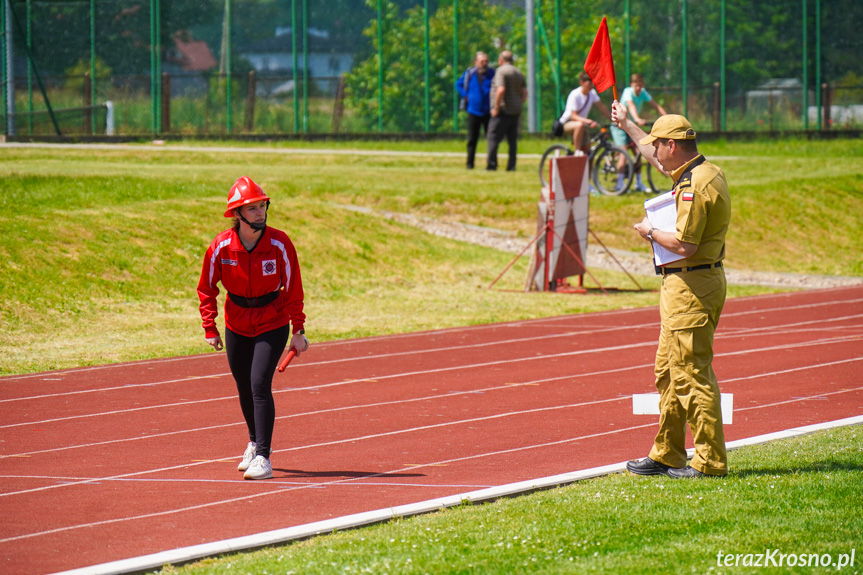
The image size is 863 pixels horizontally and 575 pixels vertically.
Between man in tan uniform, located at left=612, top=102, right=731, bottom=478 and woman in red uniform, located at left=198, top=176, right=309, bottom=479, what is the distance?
7.22ft

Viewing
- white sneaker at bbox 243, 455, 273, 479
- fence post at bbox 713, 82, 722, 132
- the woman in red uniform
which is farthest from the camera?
fence post at bbox 713, 82, 722, 132

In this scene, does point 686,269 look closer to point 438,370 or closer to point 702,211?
point 702,211

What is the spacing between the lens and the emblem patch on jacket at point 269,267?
287 inches

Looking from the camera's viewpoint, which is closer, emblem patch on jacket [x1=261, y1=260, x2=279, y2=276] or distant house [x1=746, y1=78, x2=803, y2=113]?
emblem patch on jacket [x1=261, y1=260, x2=279, y2=276]

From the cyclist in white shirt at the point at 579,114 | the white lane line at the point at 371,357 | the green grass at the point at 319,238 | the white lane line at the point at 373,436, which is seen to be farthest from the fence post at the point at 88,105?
the white lane line at the point at 373,436

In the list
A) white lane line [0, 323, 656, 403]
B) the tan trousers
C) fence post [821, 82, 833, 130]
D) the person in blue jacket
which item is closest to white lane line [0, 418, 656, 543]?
the tan trousers

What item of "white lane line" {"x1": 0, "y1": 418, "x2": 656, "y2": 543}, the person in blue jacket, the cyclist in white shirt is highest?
the person in blue jacket

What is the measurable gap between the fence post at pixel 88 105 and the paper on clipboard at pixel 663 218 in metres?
28.0

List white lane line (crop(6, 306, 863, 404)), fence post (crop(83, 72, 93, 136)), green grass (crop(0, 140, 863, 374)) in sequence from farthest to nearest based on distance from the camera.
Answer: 1. fence post (crop(83, 72, 93, 136))
2. green grass (crop(0, 140, 863, 374))
3. white lane line (crop(6, 306, 863, 404))

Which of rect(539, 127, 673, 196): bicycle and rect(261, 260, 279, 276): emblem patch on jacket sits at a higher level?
rect(539, 127, 673, 196): bicycle

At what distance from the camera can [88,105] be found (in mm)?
32750

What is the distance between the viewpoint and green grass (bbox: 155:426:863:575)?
5242mm

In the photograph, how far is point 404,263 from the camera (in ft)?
61.6

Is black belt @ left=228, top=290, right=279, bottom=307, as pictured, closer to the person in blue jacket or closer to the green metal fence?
the person in blue jacket
